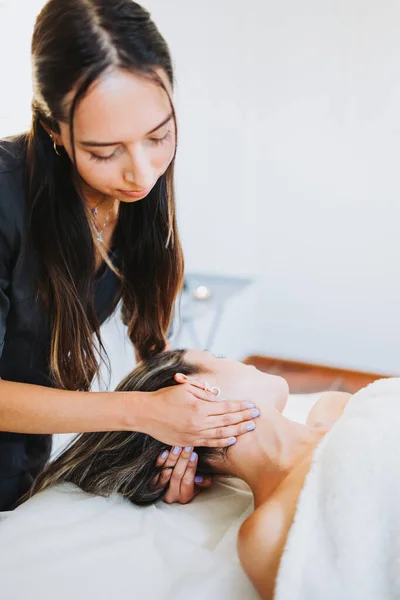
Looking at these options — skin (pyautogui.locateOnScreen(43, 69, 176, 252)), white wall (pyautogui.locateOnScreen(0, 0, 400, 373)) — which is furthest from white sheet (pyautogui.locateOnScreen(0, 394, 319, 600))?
white wall (pyautogui.locateOnScreen(0, 0, 400, 373))

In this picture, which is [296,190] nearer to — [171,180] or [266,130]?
[266,130]

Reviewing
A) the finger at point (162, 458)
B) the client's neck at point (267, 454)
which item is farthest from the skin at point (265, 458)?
the finger at point (162, 458)

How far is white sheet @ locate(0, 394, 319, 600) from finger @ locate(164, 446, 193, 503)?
2cm

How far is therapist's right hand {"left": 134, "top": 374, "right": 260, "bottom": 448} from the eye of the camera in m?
1.03

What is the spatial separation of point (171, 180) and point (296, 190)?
1.87 m

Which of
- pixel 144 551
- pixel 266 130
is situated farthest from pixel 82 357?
→ pixel 266 130

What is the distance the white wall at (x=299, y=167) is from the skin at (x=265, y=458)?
140cm

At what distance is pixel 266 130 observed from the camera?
118 inches

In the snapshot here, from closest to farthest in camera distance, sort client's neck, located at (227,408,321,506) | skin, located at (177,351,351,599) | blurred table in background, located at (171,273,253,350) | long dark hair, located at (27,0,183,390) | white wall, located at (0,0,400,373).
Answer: long dark hair, located at (27,0,183,390)
skin, located at (177,351,351,599)
client's neck, located at (227,408,321,506)
blurred table in background, located at (171,273,253,350)
white wall, located at (0,0,400,373)

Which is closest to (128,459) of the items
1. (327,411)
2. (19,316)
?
(19,316)

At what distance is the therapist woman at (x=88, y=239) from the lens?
35.0 inches

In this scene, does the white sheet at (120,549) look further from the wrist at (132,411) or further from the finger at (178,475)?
the wrist at (132,411)

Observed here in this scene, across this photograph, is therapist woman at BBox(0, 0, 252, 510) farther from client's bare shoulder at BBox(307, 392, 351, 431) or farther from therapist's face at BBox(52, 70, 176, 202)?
client's bare shoulder at BBox(307, 392, 351, 431)

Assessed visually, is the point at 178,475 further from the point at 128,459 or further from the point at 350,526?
the point at 350,526
